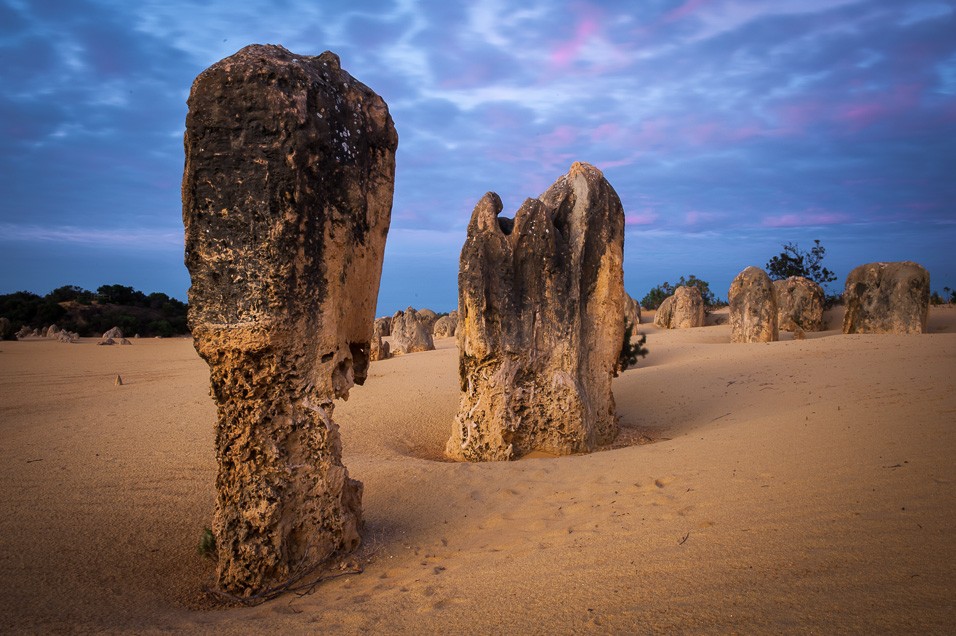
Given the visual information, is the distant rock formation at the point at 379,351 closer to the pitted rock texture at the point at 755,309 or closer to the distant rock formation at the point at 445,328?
the pitted rock texture at the point at 755,309

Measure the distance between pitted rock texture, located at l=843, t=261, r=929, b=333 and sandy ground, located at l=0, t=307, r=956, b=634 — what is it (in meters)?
7.62

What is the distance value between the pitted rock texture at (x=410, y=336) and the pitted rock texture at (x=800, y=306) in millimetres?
11686

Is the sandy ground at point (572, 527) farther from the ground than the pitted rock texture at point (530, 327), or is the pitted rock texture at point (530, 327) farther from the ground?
the pitted rock texture at point (530, 327)

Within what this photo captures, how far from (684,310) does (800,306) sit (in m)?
4.51

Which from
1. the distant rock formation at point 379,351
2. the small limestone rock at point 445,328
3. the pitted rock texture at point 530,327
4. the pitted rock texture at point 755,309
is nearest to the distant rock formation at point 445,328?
the small limestone rock at point 445,328

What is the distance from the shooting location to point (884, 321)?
1555 centimetres

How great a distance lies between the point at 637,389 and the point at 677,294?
1519cm

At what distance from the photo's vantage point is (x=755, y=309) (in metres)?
16.4

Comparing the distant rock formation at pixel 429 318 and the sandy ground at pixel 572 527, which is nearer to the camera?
the sandy ground at pixel 572 527

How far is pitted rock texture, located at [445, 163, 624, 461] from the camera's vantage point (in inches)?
282

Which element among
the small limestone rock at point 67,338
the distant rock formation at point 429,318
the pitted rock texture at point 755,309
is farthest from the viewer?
the distant rock formation at point 429,318

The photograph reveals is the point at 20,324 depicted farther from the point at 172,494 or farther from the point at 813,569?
the point at 813,569

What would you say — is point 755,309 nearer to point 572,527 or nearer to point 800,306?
point 800,306

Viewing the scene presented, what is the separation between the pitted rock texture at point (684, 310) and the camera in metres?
24.1
